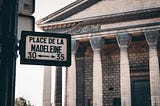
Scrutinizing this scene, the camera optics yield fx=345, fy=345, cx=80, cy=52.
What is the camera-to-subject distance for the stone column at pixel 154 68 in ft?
88.2

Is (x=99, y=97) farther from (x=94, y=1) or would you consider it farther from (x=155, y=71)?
(x=94, y=1)

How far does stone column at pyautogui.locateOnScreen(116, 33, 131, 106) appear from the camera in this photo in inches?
1110

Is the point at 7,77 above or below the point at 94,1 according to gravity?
below

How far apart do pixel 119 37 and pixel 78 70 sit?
22.5 feet

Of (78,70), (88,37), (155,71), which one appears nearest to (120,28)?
(88,37)

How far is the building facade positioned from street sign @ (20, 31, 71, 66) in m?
25.0

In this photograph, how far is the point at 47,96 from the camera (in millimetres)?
31062

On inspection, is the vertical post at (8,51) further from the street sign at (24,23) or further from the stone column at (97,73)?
the stone column at (97,73)

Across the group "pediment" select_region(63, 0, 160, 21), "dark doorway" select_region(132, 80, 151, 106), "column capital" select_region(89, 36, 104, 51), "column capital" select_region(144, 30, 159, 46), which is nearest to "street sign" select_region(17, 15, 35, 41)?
"column capital" select_region(144, 30, 159, 46)

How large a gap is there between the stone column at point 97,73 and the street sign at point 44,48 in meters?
26.7

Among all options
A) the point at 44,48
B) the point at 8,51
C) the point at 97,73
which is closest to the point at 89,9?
the point at 97,73

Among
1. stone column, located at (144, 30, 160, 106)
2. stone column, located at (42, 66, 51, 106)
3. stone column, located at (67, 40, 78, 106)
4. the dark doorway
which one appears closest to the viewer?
stone column, located at (144, 30, 160, 106)

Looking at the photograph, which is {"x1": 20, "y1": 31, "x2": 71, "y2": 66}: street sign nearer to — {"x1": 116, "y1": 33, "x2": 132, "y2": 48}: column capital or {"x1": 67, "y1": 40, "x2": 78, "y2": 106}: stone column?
{"x1": 116, "y1": 33, "x2": 132, "y2": 48}: column capital

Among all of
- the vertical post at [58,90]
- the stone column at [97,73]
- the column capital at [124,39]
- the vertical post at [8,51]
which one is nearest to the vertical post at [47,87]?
the vertical post at [58,90]
